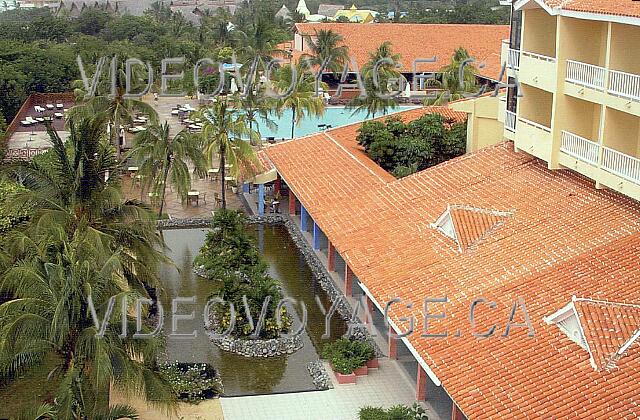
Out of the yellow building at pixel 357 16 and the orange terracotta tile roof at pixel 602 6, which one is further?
the yellow building at pixel 357 16

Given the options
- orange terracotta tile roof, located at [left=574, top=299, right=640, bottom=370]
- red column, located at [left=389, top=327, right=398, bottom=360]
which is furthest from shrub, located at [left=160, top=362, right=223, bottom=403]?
orange terracotta tile roof, located at [left=574, top=299, right=640, bottom=370]

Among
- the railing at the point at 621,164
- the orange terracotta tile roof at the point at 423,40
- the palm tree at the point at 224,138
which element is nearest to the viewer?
the railing at the point at 621,164

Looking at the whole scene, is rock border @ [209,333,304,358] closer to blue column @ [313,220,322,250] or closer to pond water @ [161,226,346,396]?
pond water @ [161,226,346,396]

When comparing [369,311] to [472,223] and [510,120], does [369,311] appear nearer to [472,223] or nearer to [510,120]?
[472,223]

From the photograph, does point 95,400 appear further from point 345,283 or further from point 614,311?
point 345,283

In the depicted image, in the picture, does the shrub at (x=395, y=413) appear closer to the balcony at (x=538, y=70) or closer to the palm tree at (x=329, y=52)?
the balcony at (x=538, y=70)

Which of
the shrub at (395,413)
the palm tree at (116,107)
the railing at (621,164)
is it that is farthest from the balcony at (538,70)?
the palm tree at (116,107)
